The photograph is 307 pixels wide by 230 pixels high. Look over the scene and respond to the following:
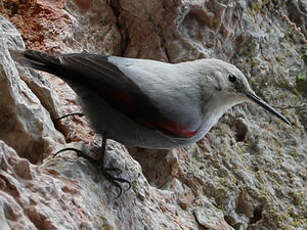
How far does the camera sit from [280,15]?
5.07 m

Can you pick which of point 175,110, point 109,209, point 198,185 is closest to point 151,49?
point 198,185

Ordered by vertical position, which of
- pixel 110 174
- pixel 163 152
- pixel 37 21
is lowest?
pixel 163 152

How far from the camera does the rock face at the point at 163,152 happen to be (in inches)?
98.2

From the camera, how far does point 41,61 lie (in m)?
2.72

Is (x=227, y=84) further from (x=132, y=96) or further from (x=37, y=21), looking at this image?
(x=37, y=21)

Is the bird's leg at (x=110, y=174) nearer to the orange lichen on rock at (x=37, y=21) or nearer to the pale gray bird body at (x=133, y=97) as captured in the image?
the pale gray bird body at (x=133, y=97)

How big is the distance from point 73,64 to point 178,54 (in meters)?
1.50

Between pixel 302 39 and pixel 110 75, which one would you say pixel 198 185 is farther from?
pixel 302 39

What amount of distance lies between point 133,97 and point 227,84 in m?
0.75

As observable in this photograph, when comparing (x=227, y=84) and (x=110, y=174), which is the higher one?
(x=227, y=84)

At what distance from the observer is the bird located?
2.69m

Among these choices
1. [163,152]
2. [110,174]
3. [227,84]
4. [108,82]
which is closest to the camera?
[108,82]

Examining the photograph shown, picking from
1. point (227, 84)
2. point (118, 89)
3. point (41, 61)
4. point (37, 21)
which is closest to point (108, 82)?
point (118, 89)

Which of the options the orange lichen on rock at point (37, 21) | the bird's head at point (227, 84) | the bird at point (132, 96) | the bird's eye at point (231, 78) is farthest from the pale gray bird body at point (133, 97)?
the orange lichen on rock at point (37, 21)
